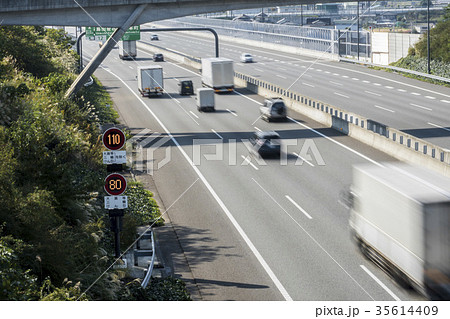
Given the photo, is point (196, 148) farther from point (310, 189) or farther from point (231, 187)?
point (310, 189)

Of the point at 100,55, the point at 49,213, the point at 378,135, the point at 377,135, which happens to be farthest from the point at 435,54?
the point at 49,213

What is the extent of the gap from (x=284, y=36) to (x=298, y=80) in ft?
137

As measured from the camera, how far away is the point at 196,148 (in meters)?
42.5

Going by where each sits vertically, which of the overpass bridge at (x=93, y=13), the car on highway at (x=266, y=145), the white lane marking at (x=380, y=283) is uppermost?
the overpass bridge at (x=93, y=13)

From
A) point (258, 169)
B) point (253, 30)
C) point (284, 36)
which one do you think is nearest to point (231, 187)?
point (258, 169)

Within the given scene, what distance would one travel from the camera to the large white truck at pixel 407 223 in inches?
634

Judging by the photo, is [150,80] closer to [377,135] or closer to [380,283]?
[377,135]

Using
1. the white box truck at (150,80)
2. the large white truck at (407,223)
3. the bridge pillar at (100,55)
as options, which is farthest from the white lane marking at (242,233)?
the white box truck at (150,80)

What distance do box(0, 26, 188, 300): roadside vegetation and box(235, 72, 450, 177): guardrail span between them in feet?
48.2

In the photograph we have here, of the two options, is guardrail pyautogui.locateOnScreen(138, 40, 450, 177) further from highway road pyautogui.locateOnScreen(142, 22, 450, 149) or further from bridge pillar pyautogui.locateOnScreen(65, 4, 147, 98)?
bridge pillar pyautogui.locateOnScreen(65, 4, 147, 98)

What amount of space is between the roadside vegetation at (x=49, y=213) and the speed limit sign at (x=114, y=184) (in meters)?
1.48

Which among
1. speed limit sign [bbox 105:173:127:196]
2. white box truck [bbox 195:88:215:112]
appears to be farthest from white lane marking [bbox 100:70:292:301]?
white box truck [bbox 195:88:215:112]

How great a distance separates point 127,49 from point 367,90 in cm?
4931

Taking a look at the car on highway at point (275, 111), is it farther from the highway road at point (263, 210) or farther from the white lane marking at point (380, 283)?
the white lane marking at point (380, 283)
